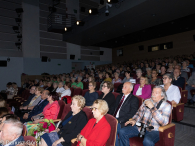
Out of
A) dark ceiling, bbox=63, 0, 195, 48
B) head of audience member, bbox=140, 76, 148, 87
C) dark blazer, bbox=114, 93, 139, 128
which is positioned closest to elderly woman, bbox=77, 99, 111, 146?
dark blazer, bbox=114, 93, 139, 128

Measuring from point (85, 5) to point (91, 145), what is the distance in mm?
13834

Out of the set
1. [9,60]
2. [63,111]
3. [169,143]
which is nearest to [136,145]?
[169,143]

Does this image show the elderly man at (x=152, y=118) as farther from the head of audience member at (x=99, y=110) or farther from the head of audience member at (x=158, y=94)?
the head of audience member at (x=99, y=110)

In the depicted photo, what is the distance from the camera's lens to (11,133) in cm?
123

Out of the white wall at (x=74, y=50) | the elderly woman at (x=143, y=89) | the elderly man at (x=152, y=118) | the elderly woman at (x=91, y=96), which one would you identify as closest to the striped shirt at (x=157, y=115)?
the elderly man at (x=152, y=118)

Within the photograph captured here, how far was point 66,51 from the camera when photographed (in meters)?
12.6

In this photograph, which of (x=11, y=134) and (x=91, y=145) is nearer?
(x=11, y=134)

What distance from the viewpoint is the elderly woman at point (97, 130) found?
1513 millimetres

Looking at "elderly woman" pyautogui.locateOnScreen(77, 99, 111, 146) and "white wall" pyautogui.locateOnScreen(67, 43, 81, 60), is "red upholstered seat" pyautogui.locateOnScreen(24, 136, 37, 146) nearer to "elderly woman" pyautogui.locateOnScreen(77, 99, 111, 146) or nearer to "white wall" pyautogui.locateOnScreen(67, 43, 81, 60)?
"elderly woman" pyautogui.locateOnScreen(77, 99, 111, 146)

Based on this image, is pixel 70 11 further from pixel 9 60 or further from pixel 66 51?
pixel 9 60

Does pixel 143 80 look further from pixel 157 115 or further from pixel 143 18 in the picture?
pixel 143 18

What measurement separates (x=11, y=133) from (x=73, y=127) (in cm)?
74

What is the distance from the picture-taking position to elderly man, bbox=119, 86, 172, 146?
1724mm

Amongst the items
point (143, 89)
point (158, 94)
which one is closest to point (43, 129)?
point (158, 94)
